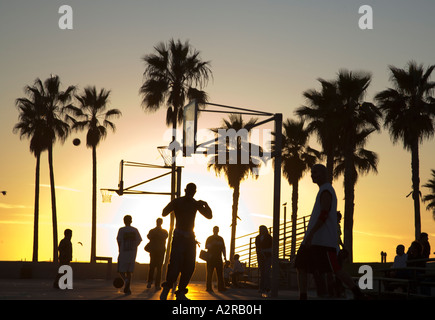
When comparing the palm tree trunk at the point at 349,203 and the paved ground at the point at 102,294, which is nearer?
the paved ground at the point at 102,294

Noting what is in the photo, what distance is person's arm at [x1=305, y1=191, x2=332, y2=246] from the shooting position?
31.2 ft

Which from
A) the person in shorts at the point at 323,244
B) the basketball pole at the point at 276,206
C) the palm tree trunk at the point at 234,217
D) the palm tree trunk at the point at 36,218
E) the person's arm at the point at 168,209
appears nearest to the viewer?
the person in shorts at the point at 323,244

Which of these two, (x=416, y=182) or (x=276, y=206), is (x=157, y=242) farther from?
(x=416, y=182)

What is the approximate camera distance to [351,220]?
39250 mm

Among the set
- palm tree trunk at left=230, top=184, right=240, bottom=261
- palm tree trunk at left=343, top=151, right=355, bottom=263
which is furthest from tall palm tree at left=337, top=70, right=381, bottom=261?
palm tree trunk at left=230, top=184, right=240, bottom=261

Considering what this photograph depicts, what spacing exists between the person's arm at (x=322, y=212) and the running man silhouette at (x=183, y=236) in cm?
194

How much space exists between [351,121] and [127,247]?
25126 millimetres

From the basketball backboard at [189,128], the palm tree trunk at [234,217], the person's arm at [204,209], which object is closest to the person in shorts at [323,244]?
the person's arm at [204,209]

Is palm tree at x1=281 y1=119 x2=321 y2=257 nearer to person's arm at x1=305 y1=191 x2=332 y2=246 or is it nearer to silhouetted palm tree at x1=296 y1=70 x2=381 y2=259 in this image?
silhouetted palm tree at x1=296 y1=70 x2=381 y2=259

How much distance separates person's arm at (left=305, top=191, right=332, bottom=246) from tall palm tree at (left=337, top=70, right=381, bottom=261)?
2958cm

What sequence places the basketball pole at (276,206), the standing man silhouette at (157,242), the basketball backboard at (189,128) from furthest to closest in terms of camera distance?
the basketball backboard at (189,128), the standing man silhouette at (157,242), the basketball pole at (276,206)

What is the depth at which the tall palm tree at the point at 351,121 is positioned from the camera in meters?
39.0

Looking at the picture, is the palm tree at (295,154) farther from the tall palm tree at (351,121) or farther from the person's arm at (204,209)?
the person's arm at (204,209)

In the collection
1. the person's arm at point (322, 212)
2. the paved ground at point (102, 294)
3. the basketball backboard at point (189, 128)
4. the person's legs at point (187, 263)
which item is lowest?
the paved ground at point (102, 294)
